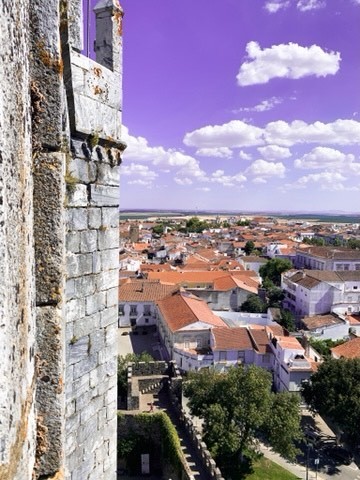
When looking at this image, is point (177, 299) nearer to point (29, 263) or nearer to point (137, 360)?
point (137, 360)

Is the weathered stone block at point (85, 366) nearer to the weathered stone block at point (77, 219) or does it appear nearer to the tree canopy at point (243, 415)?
the weathered stone block at point (77, 219)

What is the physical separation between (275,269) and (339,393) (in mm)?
35032

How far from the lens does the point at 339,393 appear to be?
2130 centimetres

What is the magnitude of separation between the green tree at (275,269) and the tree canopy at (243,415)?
36375 millimetres

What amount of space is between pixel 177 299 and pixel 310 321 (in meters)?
12.4

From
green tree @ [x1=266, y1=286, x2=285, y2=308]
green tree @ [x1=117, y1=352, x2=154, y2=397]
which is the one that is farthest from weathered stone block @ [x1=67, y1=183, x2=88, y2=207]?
green tree @ [x1=266, y1=286, x2=285, y2=308]

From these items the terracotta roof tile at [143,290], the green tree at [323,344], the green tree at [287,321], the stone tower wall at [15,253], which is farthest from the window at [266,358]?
the stone tower wall at [15,253]

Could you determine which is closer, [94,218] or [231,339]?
[94,218]

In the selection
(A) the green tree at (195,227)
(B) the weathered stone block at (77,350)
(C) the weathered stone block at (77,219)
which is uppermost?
(C) the weathered stone block at (77,219)

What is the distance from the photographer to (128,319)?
3806 cm

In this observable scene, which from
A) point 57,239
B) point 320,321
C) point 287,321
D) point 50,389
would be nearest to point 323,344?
point 320,321

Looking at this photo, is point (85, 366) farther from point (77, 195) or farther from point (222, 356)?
point (222, 356)

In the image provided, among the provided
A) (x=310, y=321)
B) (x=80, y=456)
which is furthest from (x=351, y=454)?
(x=80, y=456)

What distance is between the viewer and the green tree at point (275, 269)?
55250mm
